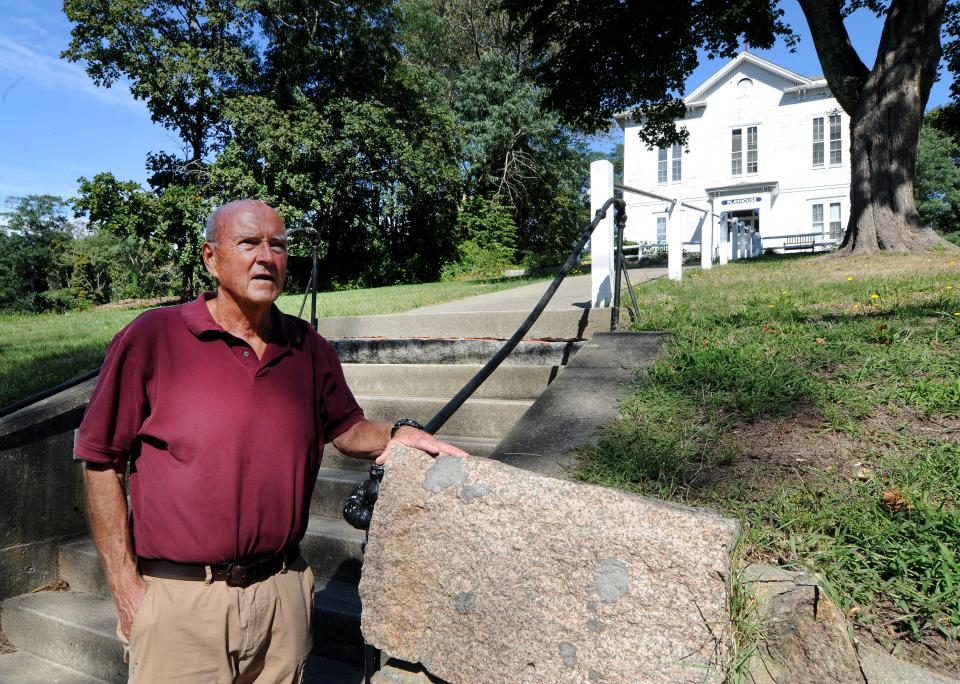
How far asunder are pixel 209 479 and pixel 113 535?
30 cm

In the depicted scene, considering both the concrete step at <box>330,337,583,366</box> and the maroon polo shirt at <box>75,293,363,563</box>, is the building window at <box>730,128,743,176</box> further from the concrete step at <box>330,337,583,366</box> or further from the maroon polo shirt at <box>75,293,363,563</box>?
the maroon polo shirt at <box>75,293,363,563</box>

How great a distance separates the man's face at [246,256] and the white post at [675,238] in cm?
727

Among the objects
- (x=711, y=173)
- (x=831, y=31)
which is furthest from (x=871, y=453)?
(x=711, y=173)

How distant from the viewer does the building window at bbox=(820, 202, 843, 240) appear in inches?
1238

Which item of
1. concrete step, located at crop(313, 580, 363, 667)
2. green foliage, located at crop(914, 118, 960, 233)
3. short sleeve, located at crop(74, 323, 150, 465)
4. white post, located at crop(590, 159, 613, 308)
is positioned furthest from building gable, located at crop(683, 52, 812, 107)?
short sleeve, located at crop(74, 323, 150, 465)

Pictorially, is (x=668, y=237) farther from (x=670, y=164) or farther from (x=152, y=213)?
(x=670, y=164)

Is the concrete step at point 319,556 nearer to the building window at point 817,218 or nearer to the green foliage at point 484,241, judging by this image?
the green foliage at point 484,241

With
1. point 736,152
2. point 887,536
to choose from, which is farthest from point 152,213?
point 736,152

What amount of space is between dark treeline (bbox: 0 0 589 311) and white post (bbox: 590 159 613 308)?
736 inches

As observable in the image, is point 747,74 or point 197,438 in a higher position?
point 747,74

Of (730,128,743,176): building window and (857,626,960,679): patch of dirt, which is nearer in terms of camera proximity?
(857,626,960,679): patch of dirt

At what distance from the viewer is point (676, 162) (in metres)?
33.1

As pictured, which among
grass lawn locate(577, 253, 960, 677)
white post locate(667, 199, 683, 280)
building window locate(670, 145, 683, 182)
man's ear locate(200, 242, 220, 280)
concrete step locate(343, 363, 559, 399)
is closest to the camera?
man's ear locate(200, 242, 220, 280)

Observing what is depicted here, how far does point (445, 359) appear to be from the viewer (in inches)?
211
